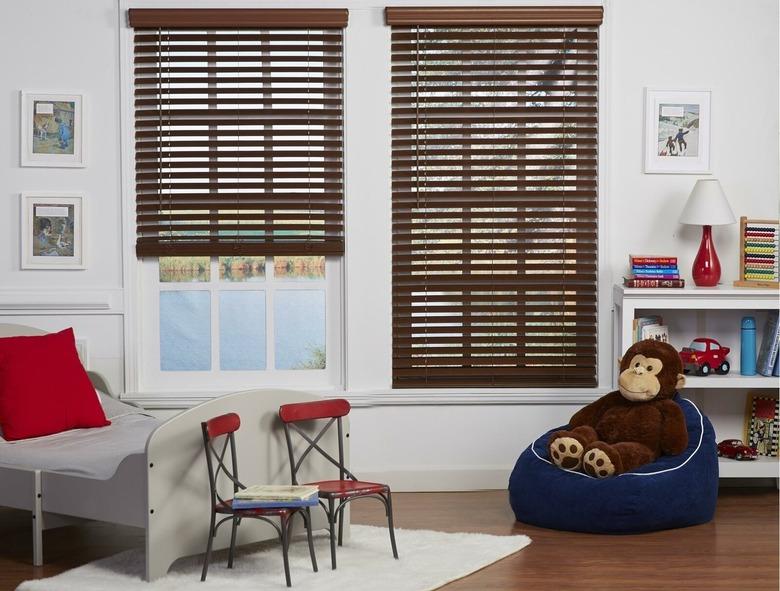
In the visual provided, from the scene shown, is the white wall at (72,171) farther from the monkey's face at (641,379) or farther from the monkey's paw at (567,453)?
the monkey's face at (641,379)

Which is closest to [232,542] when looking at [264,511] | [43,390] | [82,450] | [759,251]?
[264,511]

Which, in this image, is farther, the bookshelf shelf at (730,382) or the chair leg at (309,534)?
the bookshelf shelf at (730,382)

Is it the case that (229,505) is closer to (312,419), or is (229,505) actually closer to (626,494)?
(312,419)

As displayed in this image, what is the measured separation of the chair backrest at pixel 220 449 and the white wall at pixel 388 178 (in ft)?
4.49

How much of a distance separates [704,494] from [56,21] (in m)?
3.65

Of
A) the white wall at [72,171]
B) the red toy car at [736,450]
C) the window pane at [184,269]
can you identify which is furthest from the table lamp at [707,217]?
the white wall at [72,171]

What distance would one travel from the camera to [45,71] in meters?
4.96

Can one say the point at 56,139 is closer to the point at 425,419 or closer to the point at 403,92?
the point at 403,92

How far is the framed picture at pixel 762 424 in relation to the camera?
16.2 ft

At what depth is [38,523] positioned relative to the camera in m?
3.82

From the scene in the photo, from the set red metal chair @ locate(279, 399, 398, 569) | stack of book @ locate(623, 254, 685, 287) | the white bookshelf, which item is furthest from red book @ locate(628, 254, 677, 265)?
red metal chair @ locate(279, 399, 398, 569)

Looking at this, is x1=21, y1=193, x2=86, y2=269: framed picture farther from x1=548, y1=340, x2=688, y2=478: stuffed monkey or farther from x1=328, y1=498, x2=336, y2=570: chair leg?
x1=548, y1=340, x2=688, y2=478: stuffed monkey

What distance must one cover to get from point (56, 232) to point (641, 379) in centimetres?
280

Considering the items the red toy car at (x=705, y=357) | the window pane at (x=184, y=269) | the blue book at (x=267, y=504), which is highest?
the window pane at (x=184, y=269)
